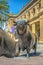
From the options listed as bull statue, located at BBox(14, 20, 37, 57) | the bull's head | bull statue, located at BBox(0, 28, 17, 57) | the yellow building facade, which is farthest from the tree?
bull statue, located at BBox(0, 28, 17, 57)

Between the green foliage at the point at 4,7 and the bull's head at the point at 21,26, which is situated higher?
the green foliage at the point at 4,7

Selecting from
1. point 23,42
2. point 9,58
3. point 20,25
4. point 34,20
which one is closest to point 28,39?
point 23,42

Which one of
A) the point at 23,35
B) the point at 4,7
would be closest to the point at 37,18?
the point at 4,7

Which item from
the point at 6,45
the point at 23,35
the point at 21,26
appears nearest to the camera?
the point at 6,45

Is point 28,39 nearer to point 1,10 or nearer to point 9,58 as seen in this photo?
point 9,58

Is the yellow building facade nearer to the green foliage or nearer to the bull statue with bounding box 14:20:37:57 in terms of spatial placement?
the green foliage

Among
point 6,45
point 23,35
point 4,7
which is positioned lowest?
point 6,45

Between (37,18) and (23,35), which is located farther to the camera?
(37,18)

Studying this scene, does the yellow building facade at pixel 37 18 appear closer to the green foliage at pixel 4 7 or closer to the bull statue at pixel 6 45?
→ the green foliage at pixel 4 7

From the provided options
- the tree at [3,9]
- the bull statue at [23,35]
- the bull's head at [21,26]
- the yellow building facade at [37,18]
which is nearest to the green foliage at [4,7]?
the tree at [3,9]

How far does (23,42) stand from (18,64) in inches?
128

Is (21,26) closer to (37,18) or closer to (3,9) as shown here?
(3,9)

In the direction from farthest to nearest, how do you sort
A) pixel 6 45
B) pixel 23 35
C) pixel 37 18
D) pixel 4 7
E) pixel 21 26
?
1. pixel 37 18
2. pixel 4 7
3. pixel 23 35
4. pixel 21 26
5. pixel 6 45

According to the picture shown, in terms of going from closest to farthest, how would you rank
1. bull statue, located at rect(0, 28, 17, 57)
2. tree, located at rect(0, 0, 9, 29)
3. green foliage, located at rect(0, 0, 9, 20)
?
bull statue, located at rect(0, 28, 17, 57) → green foliage, located at rect(0, 0, 9, 20) → tree, located at rect(0, 0, 9, 29)
